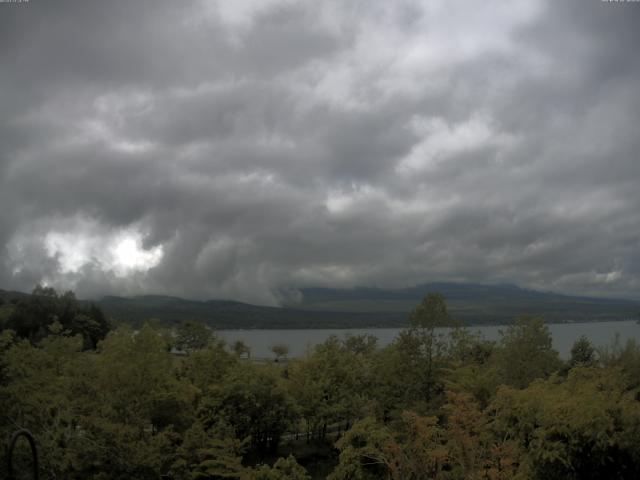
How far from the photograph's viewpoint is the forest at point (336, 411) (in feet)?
63.9

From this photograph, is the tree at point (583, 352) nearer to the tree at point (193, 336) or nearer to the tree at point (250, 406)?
the tree at point (250, 406)

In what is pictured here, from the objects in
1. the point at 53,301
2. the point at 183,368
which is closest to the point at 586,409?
the point at 183,368

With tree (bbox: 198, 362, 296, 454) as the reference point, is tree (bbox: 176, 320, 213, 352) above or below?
above

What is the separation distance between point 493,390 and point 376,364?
1059 centimetres

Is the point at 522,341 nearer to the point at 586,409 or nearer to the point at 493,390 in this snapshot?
the point at 493,390

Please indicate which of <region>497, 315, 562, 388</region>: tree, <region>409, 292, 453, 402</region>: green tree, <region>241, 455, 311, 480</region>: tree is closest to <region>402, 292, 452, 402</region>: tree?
<region>409, 292, 453, 402</region>: green tree

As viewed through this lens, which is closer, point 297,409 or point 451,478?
point 451,478

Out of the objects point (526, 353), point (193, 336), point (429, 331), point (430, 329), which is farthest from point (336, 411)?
point (193, 336)

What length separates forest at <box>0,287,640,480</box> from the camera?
1947cm

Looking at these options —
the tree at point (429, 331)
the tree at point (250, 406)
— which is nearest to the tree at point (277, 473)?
the tree at point (250, 406)

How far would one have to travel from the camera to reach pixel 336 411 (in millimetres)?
35219

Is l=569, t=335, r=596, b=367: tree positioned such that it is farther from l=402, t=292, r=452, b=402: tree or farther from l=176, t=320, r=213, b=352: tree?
l=176, t=320, r=213, b=352: tree

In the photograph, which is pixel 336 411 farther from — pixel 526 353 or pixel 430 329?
pixel 526 353

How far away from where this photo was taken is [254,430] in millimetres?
33531
